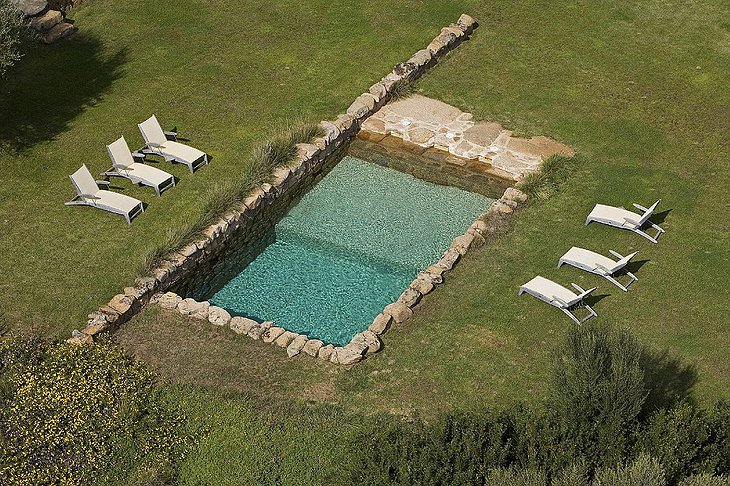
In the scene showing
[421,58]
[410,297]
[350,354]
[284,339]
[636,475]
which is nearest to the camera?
[636,475]

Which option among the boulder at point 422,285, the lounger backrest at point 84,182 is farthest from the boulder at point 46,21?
the boulder at point 422,285

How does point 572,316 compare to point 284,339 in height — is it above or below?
below

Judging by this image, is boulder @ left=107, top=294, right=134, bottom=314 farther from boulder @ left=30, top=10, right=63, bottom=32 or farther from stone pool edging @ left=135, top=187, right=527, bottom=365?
boulder @ left=30, top=10, right=63, bottom=32

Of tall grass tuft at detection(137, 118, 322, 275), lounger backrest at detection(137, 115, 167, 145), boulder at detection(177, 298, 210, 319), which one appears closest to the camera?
boulder at detection(177, 298, 210, 319)

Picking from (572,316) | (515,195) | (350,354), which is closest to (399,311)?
(350,354)

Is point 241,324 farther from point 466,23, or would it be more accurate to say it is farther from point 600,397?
point 466,23

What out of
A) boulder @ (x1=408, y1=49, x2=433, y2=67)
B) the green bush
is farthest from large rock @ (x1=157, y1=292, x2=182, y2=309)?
boulder @ (x1=408, y1=49, x2=433, y2=67)

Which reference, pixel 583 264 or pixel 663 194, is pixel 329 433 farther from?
pixel 663 194

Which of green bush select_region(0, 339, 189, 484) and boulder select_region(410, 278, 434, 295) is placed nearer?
green bush select_region(0, 339, 189, 484)
